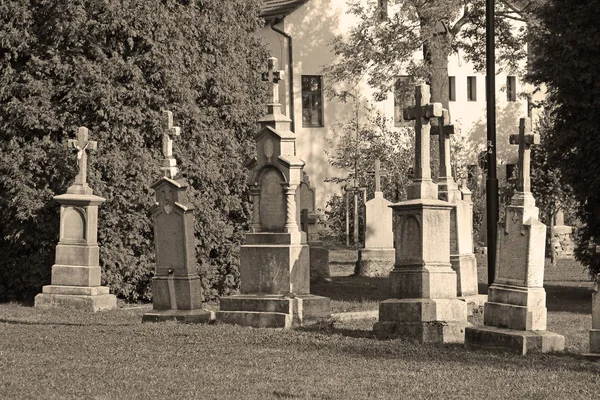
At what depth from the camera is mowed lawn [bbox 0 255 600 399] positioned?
1076 centimetres

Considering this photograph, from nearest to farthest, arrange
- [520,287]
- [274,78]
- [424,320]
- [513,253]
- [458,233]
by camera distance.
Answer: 1. [520,287]
2. [513,253]
3. [424,320]
4. [274,78]
5. [458,233]

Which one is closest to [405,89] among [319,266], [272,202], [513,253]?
[319,266]

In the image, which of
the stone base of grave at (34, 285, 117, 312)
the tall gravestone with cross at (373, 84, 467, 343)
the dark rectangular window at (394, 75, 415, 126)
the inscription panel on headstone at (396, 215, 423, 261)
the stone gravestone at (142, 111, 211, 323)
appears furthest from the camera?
the dark rectangular window at (394, 75, 415, 126)

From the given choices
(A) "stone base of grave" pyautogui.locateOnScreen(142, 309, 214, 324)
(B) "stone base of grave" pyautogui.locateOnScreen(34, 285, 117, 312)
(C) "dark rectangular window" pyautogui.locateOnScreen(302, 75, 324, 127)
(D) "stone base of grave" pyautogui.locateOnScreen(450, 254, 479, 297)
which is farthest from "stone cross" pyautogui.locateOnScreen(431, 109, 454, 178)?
(C) "dark rectangular window" pyautogui.locateOnScreen(302, 75, 324, 127)

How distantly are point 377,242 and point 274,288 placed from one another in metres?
13.1

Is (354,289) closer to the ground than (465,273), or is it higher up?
closer to the ground

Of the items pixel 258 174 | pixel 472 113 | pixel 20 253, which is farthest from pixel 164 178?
pixel 472 113

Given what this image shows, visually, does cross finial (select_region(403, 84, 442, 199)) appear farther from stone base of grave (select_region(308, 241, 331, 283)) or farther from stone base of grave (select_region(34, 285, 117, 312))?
stone base of grave (select_region(308, 241, 331, 283))

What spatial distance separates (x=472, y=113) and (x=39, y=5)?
105 feet

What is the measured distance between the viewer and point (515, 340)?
42.9 ft

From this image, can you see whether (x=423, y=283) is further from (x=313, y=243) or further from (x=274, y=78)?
(x=313, y=243)

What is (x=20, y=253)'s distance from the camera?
2138cm

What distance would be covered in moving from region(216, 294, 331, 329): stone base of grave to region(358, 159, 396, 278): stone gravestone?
41.3 feet

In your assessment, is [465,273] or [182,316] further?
[465,273]
